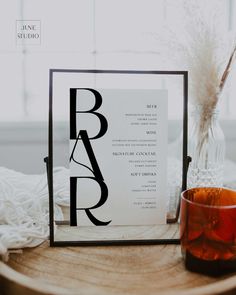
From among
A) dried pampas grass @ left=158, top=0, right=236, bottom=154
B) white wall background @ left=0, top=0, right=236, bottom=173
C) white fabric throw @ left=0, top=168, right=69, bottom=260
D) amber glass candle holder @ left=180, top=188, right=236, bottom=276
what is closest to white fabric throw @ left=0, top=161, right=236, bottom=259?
white fabric throw @ left=0, top=168, right=69, bottom=260

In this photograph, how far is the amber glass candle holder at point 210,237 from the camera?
631mm

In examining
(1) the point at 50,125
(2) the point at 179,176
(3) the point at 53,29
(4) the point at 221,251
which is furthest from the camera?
(3) the point at 53,29

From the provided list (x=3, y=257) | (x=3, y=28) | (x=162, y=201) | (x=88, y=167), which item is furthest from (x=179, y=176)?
(x=3, y=28)

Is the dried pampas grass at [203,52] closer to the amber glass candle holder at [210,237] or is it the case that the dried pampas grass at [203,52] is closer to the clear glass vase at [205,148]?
the clear glass vase at [205,148]

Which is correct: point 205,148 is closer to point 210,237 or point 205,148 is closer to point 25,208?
Result: point 210,237

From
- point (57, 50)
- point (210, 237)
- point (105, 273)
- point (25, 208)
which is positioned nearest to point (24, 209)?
point (25, 208)

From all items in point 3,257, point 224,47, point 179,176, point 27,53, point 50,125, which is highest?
point 27,53

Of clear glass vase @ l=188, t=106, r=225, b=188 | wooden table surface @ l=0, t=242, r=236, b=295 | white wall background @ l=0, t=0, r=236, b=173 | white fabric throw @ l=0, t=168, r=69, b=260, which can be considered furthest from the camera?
white wall background @ l=0, t=0, r=236, b=173

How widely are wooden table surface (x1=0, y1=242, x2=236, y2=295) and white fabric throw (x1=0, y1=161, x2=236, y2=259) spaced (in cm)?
3

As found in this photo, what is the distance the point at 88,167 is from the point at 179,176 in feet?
0.76

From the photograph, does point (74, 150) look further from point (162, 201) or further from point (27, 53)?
point (27, 53)

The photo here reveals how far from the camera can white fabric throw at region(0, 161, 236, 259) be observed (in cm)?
73

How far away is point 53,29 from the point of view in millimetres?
1630

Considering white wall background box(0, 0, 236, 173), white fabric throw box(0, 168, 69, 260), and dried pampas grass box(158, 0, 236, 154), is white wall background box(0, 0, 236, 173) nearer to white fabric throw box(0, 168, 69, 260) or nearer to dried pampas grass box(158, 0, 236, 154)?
white fabric throw box(0, 168, 69, 260)
